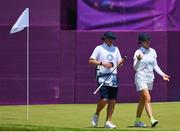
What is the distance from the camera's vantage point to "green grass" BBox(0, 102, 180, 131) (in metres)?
13.2

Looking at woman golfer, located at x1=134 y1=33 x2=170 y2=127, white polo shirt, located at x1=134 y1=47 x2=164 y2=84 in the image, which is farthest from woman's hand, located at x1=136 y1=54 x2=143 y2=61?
white polo shirt, located at x1=134 y1=47 x2=164 y2=84

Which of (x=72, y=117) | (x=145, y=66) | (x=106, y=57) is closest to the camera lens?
(x=106, y=57)

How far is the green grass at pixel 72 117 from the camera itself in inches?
518

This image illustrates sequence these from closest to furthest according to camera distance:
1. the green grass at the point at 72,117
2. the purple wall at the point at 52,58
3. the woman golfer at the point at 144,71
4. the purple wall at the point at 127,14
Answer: the green grass at the point at 72,117, the woman golfer at the point at 144,71, the purple wall at the point at 52,58, the purple wall at the point at 127,14

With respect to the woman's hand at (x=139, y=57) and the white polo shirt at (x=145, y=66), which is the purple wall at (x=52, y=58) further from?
the woman's hand at (x=139, y=57)

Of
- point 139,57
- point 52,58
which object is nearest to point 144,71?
point 139,57

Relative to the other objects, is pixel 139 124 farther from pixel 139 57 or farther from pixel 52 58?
pixel 52 58

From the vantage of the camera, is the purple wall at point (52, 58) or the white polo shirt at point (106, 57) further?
the purple wall at point (52, 58)

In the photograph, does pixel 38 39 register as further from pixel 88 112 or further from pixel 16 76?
pixel 88 112

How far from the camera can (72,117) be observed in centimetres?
1577

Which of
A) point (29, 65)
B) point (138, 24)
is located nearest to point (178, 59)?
point (138, 24)

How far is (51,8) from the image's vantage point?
1917cm

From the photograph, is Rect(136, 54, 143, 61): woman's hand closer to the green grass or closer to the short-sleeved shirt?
the short-sleeved shirt

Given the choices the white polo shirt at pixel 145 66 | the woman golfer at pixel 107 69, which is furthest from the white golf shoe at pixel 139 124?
the white polo shirt at pixel 145 66
